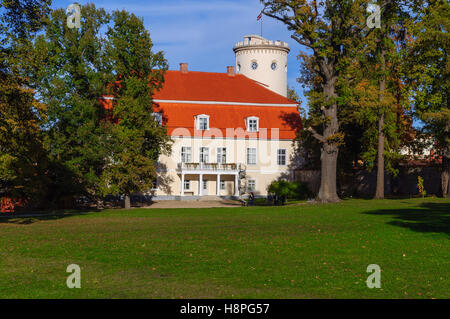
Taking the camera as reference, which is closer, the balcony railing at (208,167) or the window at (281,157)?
the balcony railing at (208,167)

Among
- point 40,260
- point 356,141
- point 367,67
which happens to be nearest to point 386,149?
point 356,141

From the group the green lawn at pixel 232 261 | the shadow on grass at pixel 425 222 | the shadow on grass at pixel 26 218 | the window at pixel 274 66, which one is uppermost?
the window at pixel 274 66

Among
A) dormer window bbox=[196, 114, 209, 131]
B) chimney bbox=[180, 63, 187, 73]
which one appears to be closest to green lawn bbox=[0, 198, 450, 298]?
dormer window bbox=[196, 114, 209, 131]

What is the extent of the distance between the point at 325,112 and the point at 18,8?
67.7ft

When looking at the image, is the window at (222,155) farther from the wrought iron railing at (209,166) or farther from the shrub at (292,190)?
the shrub at (292,190)

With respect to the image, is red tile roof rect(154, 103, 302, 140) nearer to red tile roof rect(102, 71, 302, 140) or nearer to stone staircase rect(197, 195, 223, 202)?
red tile roof rect(102, 71, 302, 140)

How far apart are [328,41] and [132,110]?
1453 cm

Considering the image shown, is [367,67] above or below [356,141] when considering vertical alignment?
above

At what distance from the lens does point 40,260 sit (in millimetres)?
12859

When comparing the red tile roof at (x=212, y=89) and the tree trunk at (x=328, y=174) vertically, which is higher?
the red tile roof at (x=212, y=89)

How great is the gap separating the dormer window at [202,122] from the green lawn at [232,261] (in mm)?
32378

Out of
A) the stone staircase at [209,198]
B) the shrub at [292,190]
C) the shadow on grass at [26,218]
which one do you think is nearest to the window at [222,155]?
the stone staircase at [209,198]

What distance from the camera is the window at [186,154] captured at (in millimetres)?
52281
